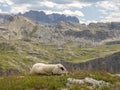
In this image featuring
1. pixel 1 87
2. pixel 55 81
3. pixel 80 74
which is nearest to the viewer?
pixel 1 87

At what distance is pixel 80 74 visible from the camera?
26641 millimetres

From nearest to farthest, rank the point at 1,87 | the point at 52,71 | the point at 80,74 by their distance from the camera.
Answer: the point at 1,87 < the point at 80,74 < the point at 52,71

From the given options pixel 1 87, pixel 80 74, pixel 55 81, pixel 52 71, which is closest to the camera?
pixel 1 87

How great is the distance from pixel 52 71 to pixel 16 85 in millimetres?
7802

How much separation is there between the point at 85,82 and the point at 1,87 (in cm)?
621

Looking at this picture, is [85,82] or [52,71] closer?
[85,82]

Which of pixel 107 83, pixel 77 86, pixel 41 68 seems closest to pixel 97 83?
pixel 107 83

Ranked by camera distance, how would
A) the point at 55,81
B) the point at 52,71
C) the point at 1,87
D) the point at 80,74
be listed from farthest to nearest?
the point at 52,71 → the point at 80,74 → the point at 55,81 → the point at 1,87

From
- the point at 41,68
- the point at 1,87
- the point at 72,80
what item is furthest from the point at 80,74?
the point at 1,87

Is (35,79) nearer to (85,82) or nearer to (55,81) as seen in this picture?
→ (55,81)

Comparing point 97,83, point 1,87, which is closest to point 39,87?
point 1,87

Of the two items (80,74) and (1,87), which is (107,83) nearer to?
(80,74)

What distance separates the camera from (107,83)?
23.6 metres

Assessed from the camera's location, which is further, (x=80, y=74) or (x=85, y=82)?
(x=80, y=74)
